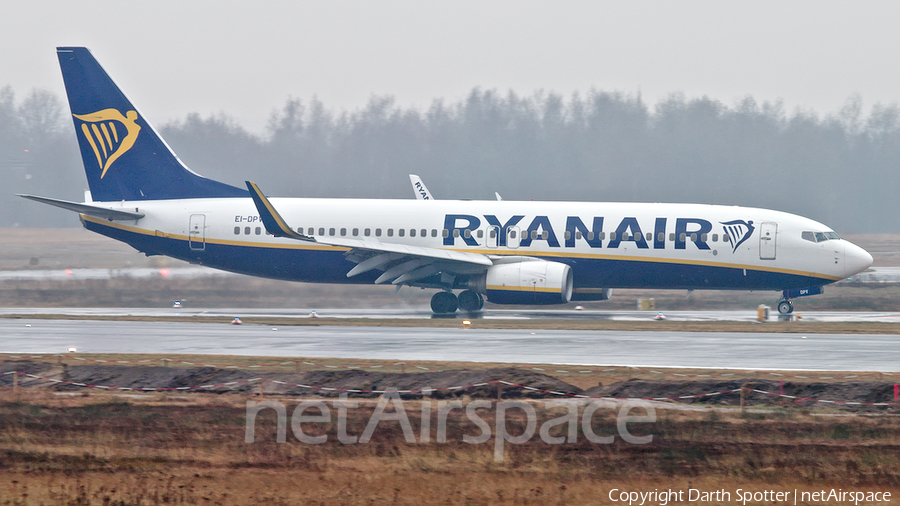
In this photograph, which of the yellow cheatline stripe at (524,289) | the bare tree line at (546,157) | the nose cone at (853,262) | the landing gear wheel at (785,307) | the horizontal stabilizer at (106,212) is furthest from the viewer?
the bare tree line at (546,157)

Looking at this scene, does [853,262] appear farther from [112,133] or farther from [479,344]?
[112,133]

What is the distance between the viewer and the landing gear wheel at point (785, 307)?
33.3 meters

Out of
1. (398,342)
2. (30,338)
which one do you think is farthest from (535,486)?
(30,338)

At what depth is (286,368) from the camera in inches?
781

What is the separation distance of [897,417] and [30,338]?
21.2 m

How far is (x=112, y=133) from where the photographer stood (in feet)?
117

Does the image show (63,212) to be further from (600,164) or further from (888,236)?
(888,236)

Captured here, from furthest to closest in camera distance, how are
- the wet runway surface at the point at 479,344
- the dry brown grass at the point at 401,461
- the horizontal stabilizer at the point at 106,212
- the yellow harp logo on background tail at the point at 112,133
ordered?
the yellow harp logo on background tail at the point at 112,133 → the horizontal stabilizer at the point at 106,212 → the wet runway surface at the point at 479,344 → the dry brown grass at the point at 401,461

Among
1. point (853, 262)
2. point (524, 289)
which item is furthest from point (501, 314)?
point (853, 262)

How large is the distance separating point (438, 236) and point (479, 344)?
34.8 ft

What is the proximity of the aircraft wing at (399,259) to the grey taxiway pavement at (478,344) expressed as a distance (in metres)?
4.03

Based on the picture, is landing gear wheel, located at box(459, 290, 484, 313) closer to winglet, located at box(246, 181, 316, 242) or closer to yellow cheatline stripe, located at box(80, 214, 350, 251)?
yellow cheatline stripe, located at box(80, 214, 350, 251)

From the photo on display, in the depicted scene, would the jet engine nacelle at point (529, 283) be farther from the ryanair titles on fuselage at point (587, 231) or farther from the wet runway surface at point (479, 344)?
the wet runway surface at point (479, 344)

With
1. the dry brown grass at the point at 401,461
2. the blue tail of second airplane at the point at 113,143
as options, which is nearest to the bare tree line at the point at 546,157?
the blue tail of second airplane at the point at 113,143
